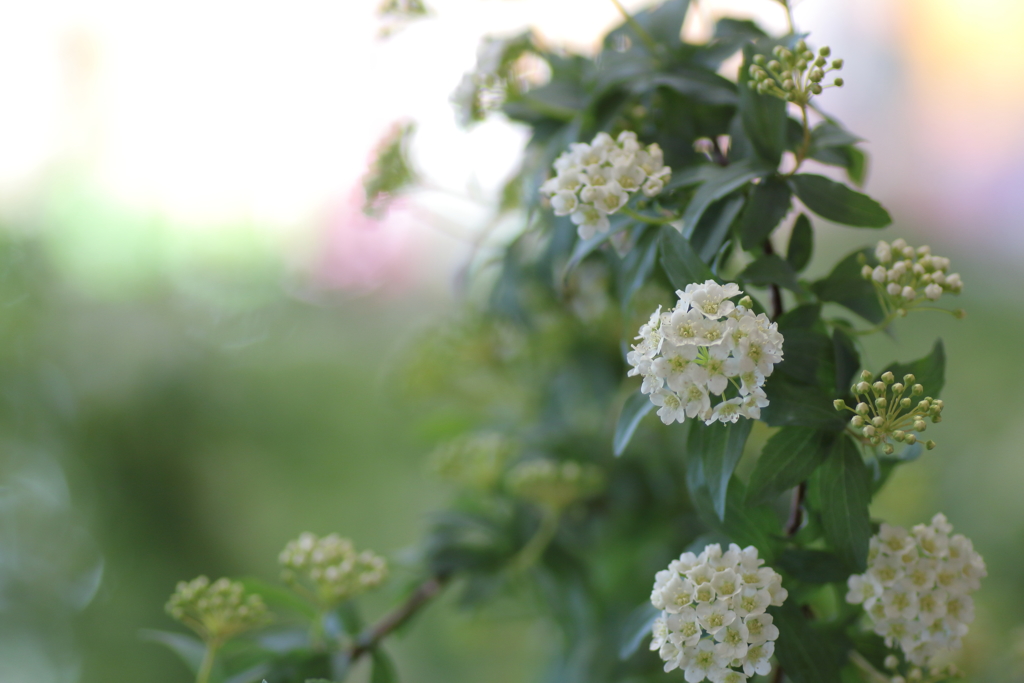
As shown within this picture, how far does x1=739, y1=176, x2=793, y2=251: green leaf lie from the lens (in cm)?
52

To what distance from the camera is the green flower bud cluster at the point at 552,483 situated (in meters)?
0.79

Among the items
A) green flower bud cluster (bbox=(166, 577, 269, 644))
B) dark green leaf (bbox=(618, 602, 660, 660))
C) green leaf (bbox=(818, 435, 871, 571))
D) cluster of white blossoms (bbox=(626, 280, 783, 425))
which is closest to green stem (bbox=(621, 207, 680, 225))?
cluster of white blossoms (bbox=(626, 280, 783, 425))

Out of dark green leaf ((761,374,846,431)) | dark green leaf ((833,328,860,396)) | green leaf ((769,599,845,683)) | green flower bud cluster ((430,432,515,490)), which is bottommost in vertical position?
green flower bud cluster ((430,432,515,490))

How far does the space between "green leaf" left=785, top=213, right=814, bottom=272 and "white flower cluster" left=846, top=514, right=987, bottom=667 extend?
215mm

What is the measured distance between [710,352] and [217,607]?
0.48 meters

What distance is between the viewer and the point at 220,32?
4.69ft

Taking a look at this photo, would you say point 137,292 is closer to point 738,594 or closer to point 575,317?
point 575,317

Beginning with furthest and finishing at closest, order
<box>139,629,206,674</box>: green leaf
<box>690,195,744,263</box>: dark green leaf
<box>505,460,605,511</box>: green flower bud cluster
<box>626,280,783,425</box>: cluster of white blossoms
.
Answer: <box>505,460,605,511</box>: green flower bud cluster, <box>139,629,206,674</box>: green leaf, <box>690,195,744,263</box>: dark green leaf, <box>626,280,783,425</box>: cluster of white blossoms

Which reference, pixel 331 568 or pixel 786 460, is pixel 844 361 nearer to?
pixel 786 460

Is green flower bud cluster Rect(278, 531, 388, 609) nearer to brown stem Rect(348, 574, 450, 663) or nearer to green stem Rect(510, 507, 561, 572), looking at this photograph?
brown stem Rect(348, 574, 450, 663)

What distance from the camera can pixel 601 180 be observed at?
1.77 feet

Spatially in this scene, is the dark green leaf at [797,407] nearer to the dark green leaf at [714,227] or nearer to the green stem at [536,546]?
the dark green leaf at [714,227]

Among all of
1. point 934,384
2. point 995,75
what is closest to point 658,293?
point 934,384

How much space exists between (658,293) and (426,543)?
415 millimetres
